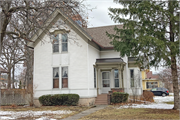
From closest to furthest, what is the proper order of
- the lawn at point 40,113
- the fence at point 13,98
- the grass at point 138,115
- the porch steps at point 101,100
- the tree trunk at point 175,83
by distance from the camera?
the grass at point 138,115, the lawn at point 40,113, the tree trunk at point 175,83, the porch steps at point 101,100, the fence at point 13,98

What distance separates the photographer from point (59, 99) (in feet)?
52.9

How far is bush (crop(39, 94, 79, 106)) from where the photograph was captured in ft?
52.3

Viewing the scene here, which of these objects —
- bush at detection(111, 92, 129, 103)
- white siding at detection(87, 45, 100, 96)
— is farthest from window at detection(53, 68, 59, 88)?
bush at detection(111, 92, 129, 103)

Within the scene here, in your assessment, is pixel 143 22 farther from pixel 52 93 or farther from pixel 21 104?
pixel 21 104

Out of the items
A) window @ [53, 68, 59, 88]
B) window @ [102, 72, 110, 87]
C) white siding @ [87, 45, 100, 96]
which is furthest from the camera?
window @ [102, 72, 110, 87]

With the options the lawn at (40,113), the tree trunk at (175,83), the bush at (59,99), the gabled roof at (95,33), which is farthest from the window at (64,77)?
the tree trunk at (175,83)

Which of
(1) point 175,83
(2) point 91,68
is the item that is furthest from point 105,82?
(1) point 175,83

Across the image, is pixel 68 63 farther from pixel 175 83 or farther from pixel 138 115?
pixel 175 83

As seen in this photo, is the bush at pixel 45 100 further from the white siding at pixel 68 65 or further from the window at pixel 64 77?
the window at pixel 64 77

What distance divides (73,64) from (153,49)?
26.0ft

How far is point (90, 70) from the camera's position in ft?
56.2

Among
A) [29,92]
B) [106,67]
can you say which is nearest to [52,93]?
[29,92]

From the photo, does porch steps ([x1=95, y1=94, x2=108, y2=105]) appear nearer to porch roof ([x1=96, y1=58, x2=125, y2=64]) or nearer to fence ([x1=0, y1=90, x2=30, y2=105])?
porch roof ([x1=96, y1=58, x2=125, y2=64])

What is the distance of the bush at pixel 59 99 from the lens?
15948mm
